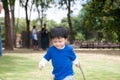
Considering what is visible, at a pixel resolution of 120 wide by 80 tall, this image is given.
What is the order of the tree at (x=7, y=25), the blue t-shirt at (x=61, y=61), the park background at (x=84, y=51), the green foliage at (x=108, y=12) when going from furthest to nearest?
the green foliage at (x=108, y=12) → the tree at (x=7, y=25) → the park background at (x=84, y=51) → the blue t-shirt at (x=61, y=61)

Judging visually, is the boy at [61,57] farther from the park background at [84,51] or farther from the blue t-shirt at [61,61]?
the park background at [84,51]

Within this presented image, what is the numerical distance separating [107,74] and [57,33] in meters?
7.21

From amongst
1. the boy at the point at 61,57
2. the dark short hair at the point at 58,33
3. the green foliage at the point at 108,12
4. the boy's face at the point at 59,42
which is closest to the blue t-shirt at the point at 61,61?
the boy at the point at 61,57

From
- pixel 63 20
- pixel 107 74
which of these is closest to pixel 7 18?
pixel 107 74

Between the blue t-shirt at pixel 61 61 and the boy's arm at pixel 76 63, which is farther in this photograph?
the boy's arm at pixel 76 63

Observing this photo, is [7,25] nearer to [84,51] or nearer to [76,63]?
[84,51]

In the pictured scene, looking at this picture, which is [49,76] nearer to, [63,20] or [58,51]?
[58,51]

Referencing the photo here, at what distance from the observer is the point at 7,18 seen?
3080 cm

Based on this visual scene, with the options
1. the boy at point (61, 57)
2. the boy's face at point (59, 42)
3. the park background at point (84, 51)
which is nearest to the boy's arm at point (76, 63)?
the boy at point (61, 57)

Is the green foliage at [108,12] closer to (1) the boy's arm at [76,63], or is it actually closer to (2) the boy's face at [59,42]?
(1) the boy's arm at [76,63]

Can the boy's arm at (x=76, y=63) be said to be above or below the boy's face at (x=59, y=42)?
below

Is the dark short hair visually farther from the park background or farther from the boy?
the park background

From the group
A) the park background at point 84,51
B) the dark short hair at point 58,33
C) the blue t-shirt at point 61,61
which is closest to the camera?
the dark short hair at point 58,33

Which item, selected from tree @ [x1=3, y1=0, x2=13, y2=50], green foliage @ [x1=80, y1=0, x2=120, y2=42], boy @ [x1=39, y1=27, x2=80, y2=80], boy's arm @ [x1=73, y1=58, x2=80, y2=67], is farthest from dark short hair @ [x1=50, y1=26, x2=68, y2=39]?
green foliage @ [x1=80, y1=0, x2=120, y2=42]
